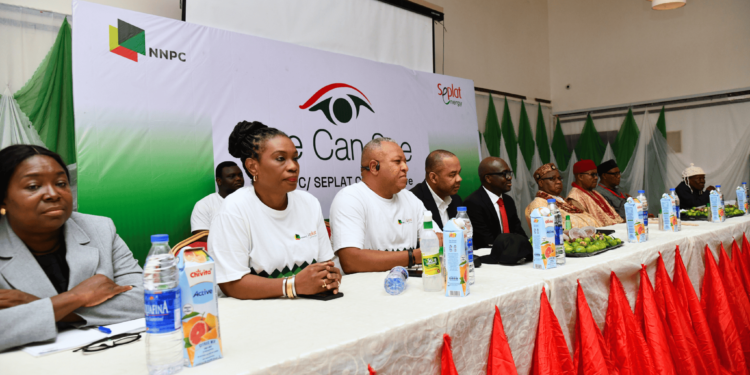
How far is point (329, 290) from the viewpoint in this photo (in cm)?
149

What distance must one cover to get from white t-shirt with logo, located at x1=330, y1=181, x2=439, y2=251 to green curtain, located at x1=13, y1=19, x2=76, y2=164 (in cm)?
172

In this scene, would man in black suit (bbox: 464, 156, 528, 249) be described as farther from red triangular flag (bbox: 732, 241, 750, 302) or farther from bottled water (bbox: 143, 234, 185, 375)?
bottled water (bbox: 143, 234, 185, 375)

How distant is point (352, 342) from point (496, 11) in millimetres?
6650

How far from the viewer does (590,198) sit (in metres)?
4.07

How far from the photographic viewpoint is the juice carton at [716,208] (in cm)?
315

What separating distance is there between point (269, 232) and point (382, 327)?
0.69 meters

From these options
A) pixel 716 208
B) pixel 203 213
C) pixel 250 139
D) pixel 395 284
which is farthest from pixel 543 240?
pixel 716 208

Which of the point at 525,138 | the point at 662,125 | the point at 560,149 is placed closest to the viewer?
the point at 662,125

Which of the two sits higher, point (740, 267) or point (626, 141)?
point (626, 141)

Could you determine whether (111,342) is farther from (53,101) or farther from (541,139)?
(541,139)

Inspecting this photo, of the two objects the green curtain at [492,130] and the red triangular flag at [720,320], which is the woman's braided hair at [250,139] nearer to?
the red triangular flag at [720,320]

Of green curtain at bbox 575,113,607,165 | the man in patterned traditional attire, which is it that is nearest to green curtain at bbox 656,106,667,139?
green curtain at bbox 575,113,607,165

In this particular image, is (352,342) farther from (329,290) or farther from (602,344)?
(602,344)

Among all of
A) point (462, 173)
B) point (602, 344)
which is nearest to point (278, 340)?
point (602, 344)
